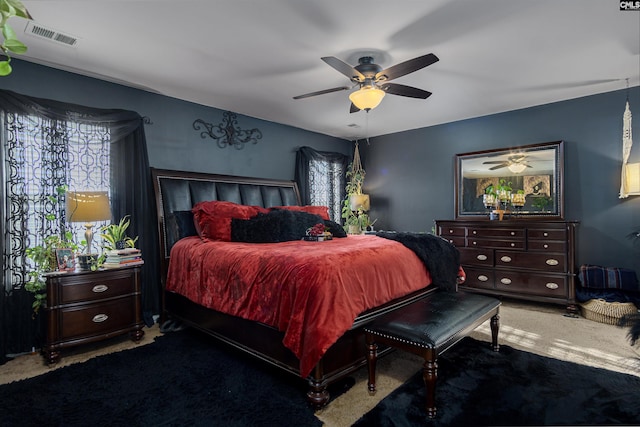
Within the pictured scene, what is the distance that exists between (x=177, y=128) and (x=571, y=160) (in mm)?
4922

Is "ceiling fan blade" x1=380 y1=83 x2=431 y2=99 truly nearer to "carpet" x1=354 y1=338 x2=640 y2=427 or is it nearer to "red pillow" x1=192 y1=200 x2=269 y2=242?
"red pillow" x1=192 y1=200 x2=269 y2=242

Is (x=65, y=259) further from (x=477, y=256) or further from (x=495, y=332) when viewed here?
(x=477, y=256)

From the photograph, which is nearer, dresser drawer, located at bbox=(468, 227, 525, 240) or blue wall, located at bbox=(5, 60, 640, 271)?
blue wall, located at bbox=(5, 60, 640, 271)

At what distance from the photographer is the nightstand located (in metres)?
2.64

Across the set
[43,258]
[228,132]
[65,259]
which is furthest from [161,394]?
[228,132]

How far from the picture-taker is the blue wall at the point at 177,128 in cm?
311

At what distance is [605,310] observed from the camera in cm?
348

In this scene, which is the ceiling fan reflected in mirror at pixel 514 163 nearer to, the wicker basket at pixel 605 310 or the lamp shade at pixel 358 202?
the wicker basket at pixel 605 310

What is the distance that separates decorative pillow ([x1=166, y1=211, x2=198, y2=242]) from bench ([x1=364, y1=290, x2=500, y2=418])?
232 cm

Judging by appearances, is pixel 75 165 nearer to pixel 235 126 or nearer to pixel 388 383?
pixel 235 126

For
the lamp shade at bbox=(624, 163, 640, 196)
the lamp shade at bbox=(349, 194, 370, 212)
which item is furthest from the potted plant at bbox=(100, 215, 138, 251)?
the lamp shade at bbox=(624, 163, 640, 196)

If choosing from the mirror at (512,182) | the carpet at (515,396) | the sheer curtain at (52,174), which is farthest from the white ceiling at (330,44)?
the carpet at (515,396)

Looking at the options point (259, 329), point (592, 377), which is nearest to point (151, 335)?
point (259, 329)

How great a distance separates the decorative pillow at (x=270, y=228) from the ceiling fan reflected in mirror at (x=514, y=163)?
3027mm
